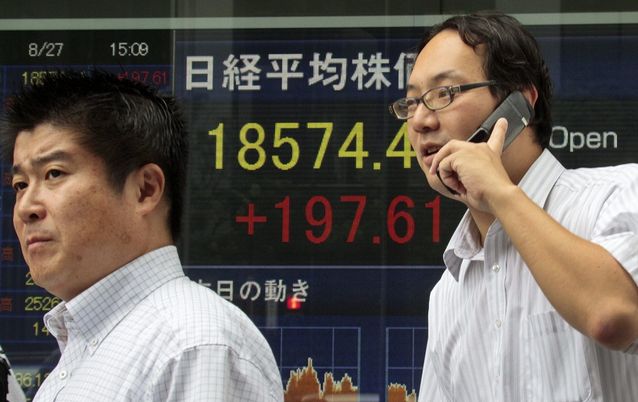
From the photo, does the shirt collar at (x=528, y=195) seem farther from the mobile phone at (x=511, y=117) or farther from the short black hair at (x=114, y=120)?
the short black hair at (x=114, y=120)

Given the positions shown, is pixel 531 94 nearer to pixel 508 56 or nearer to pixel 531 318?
pixel 508 56

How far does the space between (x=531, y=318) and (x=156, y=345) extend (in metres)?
0.91

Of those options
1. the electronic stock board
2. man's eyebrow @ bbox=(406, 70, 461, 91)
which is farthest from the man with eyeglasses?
the electronic stock board

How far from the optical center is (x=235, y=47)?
5.30m

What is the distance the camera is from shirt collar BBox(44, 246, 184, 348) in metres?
2.48

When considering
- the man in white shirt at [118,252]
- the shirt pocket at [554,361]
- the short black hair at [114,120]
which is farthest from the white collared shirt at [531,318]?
the short black hair at [114,120]

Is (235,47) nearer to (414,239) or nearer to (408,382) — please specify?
(414,239)

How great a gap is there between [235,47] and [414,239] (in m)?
1.19

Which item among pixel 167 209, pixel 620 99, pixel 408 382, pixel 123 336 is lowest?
pixel 408 382

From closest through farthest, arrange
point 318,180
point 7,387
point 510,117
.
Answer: point 510,117 → point 7,387 → point 318,180

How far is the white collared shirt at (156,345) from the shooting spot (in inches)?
87.8

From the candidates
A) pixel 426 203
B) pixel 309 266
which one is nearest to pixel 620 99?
pixel 426 203

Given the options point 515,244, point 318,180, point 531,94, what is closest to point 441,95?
point 531,94

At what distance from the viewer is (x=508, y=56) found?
2922mm
